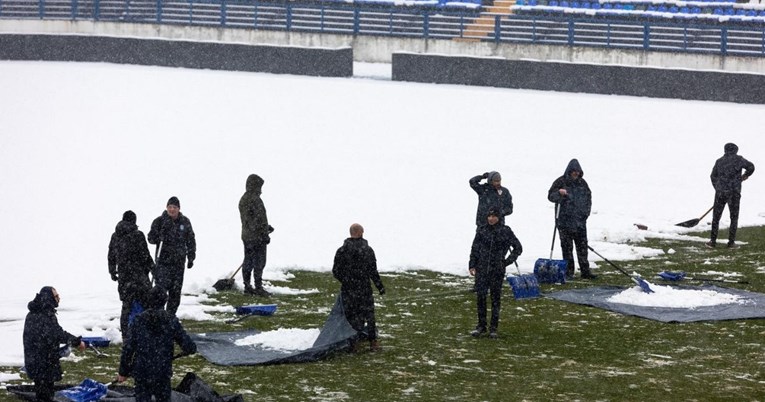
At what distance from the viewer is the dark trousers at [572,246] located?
18547mm

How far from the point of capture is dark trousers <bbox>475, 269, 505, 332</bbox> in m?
14.4

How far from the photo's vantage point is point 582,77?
42438 millimetres

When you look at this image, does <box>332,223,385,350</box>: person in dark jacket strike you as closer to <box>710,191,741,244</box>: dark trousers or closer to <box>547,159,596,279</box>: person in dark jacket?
<box>547,159,596,279</box>: person in dark jacket

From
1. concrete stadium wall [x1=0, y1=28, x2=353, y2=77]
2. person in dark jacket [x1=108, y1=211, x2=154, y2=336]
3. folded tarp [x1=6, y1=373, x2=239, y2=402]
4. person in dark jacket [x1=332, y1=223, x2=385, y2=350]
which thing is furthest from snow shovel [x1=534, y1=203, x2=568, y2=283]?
concrete stadium wall [x1=0, y1=28, x2=353, y2=77]

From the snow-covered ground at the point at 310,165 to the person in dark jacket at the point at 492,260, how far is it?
3.39 metres

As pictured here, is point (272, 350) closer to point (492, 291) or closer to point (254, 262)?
point (492, 291)

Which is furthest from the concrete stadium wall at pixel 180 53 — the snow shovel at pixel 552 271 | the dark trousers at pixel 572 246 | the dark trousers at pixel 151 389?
the dark trousers at pixel 151 389

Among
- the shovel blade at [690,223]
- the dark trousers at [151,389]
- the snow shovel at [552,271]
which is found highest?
the shovel blade at [690,223]

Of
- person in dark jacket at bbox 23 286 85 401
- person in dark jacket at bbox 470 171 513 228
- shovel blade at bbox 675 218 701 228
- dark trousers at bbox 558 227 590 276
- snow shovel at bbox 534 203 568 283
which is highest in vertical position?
person in dark jacket at bbox 470 171 513 228

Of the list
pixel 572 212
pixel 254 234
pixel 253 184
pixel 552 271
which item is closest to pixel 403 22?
pixel 572 212

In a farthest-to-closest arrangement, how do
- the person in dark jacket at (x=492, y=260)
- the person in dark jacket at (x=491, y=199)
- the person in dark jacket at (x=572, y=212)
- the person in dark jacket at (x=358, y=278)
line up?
the person in dark jacket at (x=572, y=212) < the person in dark jacket at (x=491, y=199) < the person in dark jacket at (x=492, y=260) < the person in dark jacket at (x=358, y=278)

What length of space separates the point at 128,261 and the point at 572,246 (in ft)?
23.6

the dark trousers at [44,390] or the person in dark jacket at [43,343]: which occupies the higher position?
the person in dark jacket at [43,343]

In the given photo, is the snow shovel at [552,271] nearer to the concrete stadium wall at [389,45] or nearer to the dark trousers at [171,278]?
the dark trousers at [171,278]
